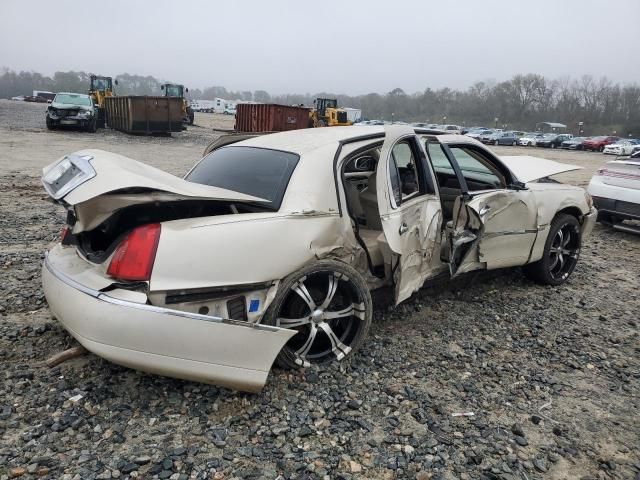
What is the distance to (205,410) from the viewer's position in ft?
8.46

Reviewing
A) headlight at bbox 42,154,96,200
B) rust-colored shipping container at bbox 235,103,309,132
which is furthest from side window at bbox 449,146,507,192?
rust-colored shipping container at bbox 235,103,309,132

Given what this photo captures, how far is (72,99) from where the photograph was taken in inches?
856

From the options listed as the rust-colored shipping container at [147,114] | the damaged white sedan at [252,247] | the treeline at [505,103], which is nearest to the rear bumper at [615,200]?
the damaged white sedan at [252,247]

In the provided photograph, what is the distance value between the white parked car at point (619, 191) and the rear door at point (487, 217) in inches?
150

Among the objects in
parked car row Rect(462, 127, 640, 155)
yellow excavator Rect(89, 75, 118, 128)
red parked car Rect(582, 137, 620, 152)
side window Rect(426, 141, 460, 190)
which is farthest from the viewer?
parked car row Rect(462, 127, 640, 155)

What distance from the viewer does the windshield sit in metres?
21.5

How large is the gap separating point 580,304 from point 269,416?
11.3 feet

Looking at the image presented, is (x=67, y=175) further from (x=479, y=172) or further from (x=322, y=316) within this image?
(x=479, y=172)

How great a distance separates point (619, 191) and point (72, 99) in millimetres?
22059

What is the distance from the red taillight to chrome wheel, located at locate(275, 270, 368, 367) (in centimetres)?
77

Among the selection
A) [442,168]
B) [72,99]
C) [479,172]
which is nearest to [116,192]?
[442,168]

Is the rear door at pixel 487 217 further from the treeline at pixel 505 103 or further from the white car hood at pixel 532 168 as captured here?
the treeline at pixel 505 103

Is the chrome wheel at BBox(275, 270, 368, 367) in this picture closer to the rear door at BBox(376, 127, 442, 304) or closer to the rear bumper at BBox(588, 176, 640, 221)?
the rear door at BBox(376, 127, 442, 304)

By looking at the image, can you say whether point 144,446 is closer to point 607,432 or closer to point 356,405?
point 356,405
